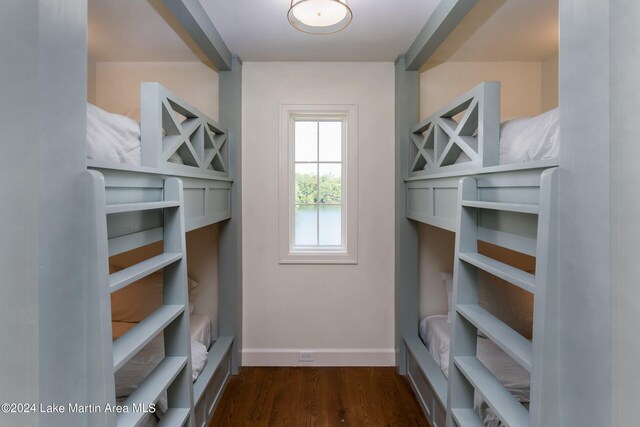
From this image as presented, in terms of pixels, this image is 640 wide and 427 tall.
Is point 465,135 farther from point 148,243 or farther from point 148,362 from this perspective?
point 148,362

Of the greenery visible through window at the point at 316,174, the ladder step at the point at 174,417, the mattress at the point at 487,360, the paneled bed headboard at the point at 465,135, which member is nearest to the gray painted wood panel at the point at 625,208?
the paneled bed headboard at the point at 465,135

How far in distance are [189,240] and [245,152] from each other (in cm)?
96

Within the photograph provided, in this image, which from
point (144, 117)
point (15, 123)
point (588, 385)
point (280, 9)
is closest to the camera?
point (15, 123)

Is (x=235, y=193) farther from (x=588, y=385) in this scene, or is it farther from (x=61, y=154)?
(x=588, y=385)

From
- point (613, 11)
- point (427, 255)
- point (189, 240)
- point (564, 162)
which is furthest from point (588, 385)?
point (189, 240)

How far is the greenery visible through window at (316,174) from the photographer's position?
3248 millimetres

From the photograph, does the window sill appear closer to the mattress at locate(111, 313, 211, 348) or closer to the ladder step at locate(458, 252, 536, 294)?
the mattress at locate(111, 313, 211, 348)

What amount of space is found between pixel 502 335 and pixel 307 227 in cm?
214

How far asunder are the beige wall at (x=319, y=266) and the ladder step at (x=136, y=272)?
1.54 meters

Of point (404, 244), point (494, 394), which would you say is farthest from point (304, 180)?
point (494, 394)

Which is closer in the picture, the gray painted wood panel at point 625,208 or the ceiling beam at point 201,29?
the gray painted wood panel at point 625,208

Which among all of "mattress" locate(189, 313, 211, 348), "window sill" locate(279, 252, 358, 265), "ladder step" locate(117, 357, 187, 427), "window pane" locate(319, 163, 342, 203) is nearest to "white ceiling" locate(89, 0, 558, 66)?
"window pane" locate(319, 163, 342, 203)

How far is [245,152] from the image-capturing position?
10.3 ft

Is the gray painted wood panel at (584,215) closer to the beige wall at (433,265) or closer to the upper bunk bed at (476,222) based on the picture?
the upper bunk bed at (476,222)
